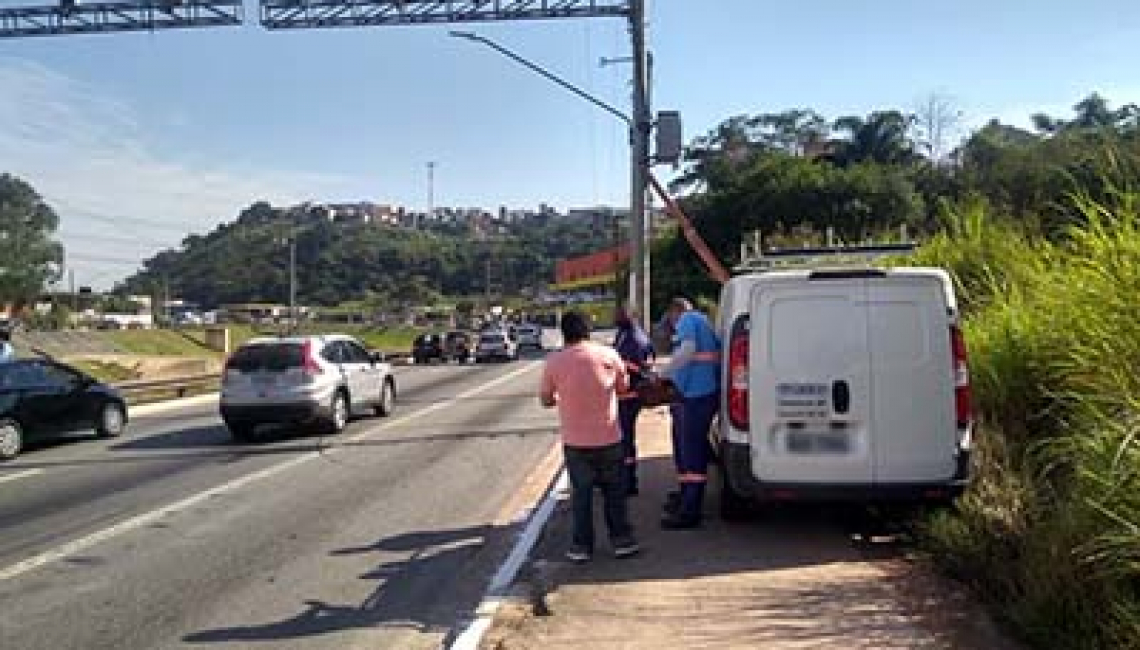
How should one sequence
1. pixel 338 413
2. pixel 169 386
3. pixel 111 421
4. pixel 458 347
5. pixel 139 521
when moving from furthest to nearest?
pixel 458 347
pixel 169 386
pixel 111 421
pixel 338 413
pixel 139 521

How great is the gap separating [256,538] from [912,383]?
17.7 ft

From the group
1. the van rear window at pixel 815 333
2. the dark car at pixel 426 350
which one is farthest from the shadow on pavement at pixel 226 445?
the dark car at pixel 426 350

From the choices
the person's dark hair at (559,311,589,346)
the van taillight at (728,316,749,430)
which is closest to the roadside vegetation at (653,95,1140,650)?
the van taillight at (728,316,749,430)

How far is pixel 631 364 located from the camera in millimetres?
11391

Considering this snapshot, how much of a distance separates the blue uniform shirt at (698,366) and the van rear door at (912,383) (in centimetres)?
149

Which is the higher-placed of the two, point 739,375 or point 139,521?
point 739,375

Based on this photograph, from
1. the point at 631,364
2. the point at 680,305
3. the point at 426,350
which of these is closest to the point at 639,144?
the point at 631,364

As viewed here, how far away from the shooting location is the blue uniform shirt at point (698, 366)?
32.5 ft

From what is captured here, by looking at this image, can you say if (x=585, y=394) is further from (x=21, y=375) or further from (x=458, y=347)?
(x=458, y=347)

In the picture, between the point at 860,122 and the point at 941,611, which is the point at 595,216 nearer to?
the point at 860,122

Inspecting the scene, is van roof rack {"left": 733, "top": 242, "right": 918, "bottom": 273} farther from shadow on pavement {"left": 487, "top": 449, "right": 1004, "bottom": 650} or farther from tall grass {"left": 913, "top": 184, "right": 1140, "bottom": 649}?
shadow on pavement {"left": 487, "top": 449, "right": 1004, "bottom": 650}

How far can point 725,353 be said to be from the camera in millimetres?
9383

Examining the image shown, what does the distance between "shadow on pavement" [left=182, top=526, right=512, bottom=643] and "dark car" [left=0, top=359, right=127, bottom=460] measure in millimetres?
10027

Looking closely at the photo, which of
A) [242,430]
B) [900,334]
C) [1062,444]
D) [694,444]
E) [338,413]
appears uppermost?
[900,334]
